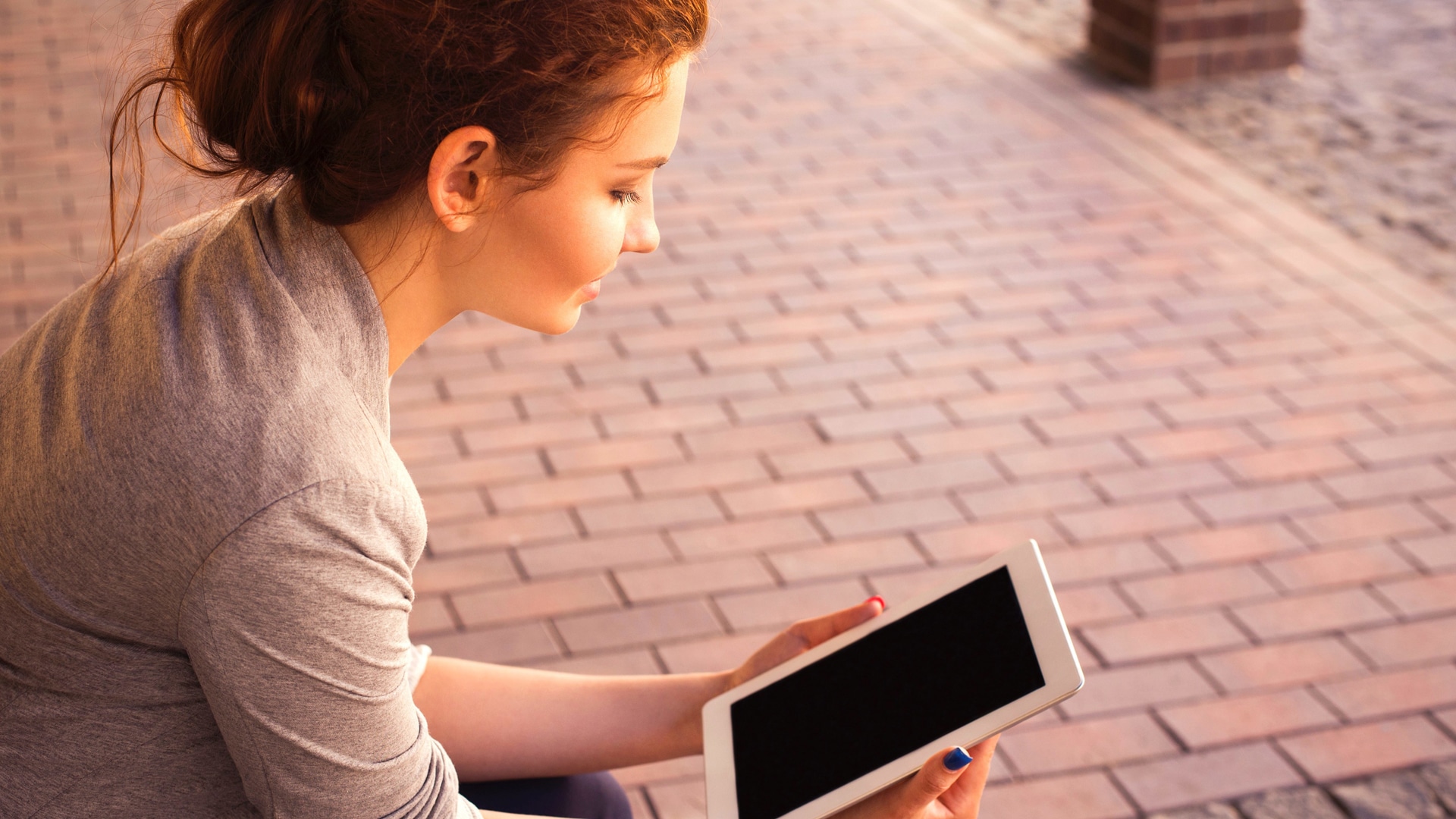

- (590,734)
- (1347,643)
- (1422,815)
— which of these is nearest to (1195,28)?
(1347,643)

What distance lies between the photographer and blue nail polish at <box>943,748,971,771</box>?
1.33m

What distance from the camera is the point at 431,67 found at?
1.15 m

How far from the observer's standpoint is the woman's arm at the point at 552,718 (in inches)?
66.4

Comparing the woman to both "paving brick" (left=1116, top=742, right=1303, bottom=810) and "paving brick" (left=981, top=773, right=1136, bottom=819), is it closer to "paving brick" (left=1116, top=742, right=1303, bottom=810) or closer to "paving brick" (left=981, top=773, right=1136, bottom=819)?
"paving brick" (left=981, top=773, right=1136, bottom=819)

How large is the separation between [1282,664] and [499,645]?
1500mm

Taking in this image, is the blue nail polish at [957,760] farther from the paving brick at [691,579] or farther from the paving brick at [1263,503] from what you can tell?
the paving brick at [1263,503]

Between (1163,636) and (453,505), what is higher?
(453,505)

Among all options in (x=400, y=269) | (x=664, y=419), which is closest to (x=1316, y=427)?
(x=664, y=419)

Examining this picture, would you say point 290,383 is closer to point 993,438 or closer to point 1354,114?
point 993,438

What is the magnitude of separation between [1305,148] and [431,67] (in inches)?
192

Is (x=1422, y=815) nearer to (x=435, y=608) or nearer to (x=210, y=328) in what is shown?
(x=435, y=608)

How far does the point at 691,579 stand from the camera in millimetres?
3105

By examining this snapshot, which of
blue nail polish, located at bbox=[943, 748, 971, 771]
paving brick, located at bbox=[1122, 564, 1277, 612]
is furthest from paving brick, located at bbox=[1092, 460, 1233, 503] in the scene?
blue nail polish, located at bbox=[943, 748, 971, 771]

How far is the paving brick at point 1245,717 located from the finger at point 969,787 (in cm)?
137
